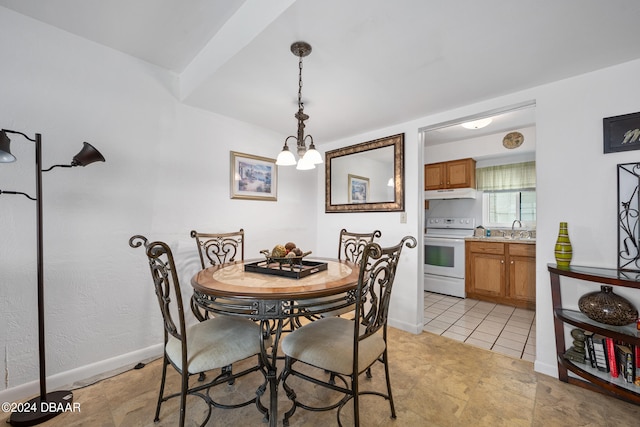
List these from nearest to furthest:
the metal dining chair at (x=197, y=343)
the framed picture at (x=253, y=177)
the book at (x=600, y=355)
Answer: the metal dining chair at (x=197, y=343), the book at (x=600, y=355), the framed picture at (x=253, y=177)

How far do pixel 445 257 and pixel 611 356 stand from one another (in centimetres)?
226

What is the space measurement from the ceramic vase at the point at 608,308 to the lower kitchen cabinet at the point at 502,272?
1673mm

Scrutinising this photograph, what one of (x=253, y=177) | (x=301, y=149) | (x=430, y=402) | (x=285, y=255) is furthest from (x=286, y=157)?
(x=430, y=402)

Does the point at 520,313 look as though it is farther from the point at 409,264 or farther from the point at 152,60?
the point at 152,60

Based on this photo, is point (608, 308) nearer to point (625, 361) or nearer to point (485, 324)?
point (625, 361)

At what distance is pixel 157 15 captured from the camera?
166cm

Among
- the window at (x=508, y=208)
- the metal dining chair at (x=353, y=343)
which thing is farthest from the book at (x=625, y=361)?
the window at (x=508, y=208)

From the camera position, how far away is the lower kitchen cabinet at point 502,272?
325 centimetres

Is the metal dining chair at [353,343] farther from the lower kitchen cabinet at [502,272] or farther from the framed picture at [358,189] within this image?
the lower kitchen cabinet at [502,272]

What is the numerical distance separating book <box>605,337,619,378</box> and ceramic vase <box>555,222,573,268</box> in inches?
19.6

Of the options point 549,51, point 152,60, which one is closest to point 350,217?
point 549,51

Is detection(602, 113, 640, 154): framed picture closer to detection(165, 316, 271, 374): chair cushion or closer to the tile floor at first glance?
the tile floor

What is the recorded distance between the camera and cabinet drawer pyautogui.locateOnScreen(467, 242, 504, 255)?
3451 mm

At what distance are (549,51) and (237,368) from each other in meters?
3.08
